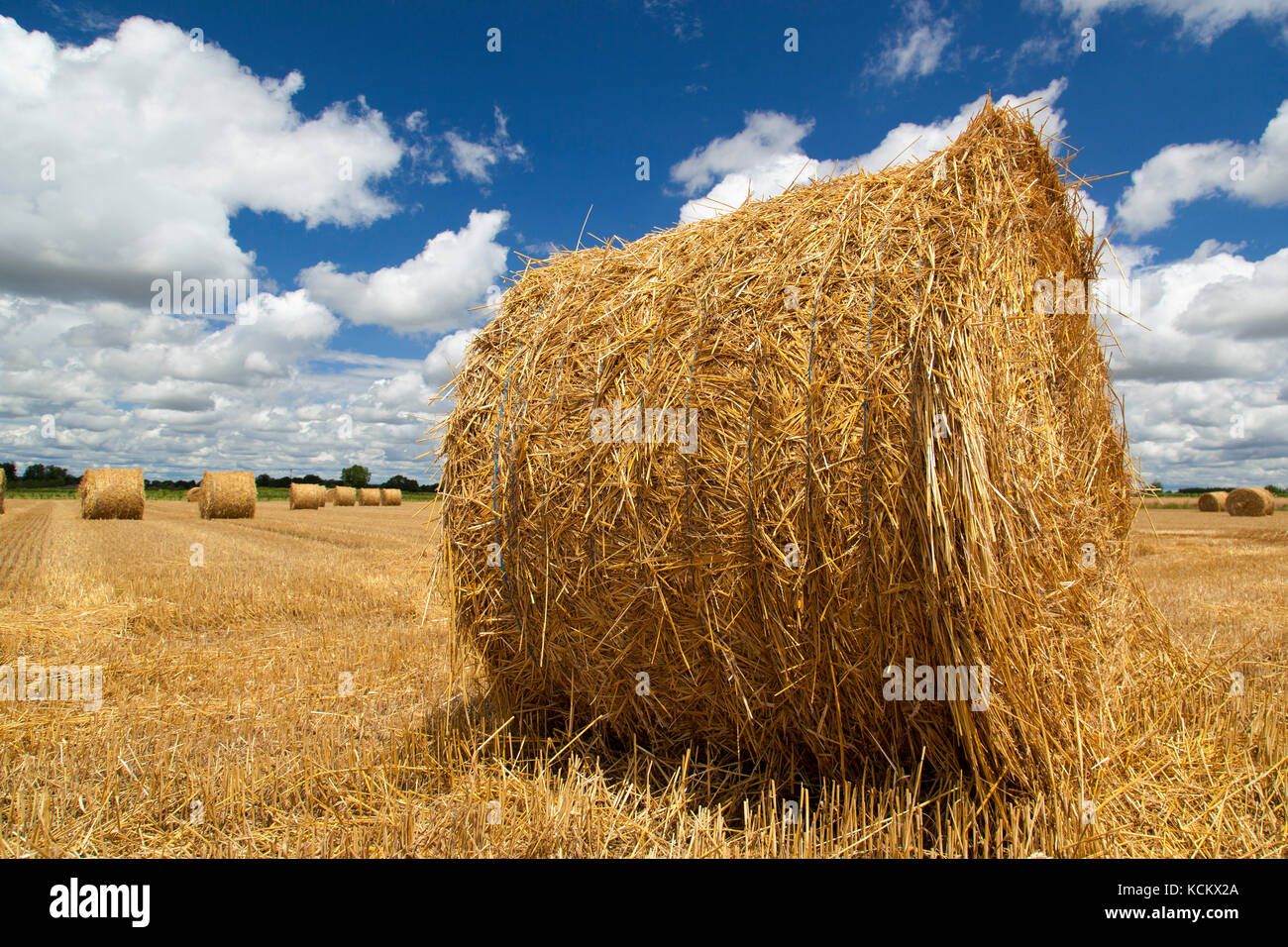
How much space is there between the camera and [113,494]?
821 inches

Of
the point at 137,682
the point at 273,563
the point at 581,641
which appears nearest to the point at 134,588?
the point at 273,563

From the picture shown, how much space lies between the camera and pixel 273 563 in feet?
34.4

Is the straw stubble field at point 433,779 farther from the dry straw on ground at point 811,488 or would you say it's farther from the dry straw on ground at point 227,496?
the dry straw on ground at point 227,496

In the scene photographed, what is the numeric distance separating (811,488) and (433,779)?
247 centimetres

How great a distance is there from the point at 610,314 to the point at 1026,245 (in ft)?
6.92

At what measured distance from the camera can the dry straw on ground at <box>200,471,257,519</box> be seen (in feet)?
73.2

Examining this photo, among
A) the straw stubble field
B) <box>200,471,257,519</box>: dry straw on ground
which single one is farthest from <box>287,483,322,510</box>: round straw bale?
the straw stubble field

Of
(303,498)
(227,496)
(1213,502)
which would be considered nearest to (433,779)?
(227,496)

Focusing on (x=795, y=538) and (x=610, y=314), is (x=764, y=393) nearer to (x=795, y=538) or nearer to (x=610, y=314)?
(x=795, y=538)

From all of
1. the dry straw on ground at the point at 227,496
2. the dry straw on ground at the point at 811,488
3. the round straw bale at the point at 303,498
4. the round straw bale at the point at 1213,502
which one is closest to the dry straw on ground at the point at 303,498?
the round straw bale at the point at 303,498

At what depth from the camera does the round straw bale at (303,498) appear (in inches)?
1123

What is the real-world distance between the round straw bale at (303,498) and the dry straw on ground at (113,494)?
698cm

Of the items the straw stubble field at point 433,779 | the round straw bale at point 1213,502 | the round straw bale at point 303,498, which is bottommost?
the straw stubble field at point 433,779

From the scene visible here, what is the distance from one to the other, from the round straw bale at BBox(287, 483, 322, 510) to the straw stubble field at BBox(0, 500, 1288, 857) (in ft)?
77.0
